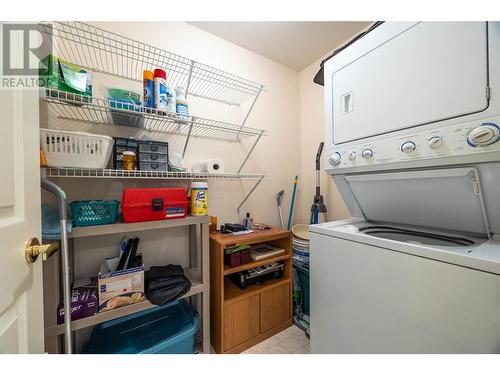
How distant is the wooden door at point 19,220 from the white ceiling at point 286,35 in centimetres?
162

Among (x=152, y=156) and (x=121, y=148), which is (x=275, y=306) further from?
(x=121, y=148)

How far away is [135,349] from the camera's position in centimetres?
112

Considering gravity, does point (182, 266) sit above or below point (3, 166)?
below

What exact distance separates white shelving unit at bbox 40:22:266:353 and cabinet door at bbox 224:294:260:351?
5.8 inches

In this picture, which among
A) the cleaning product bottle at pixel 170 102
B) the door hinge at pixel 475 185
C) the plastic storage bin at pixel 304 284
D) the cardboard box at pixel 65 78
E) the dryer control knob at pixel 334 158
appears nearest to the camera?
the door hinge at pixel 475 185

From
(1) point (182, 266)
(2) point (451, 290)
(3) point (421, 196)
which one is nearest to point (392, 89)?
(3) point (421, 196)

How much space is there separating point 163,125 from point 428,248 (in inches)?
66.4

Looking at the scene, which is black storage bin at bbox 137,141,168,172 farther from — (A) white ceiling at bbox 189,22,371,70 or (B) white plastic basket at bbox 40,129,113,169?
(A) white ceiling at bbox 189,22,371,70

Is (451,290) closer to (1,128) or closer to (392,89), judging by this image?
(392,89)

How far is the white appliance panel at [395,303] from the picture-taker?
Answer: 580mm

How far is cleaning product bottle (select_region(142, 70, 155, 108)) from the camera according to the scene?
3.79ft

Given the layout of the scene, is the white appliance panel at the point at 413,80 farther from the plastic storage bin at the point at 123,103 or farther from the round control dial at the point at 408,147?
the plastic storage bin at the point at 123,103
